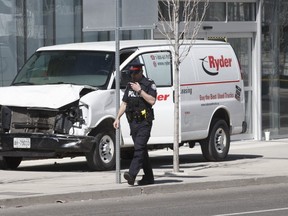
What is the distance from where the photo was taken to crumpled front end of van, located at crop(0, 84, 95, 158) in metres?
16.3

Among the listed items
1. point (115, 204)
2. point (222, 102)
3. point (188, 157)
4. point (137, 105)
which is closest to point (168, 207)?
point (115, 204)

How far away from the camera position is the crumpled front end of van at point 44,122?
16281 mm

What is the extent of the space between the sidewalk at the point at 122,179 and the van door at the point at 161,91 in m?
0.67

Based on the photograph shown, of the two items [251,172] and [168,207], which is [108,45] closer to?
[251,172]

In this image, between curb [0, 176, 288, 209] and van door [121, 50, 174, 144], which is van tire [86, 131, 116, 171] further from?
curb [0, 176, 288, 209]

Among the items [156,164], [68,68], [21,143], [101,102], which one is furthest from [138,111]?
[156,164]

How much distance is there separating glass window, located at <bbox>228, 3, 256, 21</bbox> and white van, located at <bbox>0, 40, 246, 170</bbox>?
4.69 m

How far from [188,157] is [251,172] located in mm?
4047

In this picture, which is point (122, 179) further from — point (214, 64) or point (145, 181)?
point (214, 64)

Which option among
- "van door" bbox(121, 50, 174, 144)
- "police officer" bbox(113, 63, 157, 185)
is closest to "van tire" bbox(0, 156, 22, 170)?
"van door" bbox(121, 50, 174, 144)

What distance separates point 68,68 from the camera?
699 inches

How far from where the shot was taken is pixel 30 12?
805 inches

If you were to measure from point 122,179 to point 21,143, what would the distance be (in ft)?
6.90

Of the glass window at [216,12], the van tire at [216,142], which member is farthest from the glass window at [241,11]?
the van tire at [216,142]
